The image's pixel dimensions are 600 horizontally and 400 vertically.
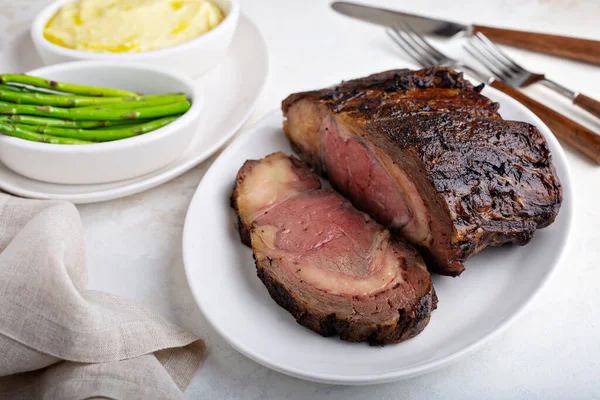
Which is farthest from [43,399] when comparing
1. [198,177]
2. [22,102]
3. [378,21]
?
[378,21]

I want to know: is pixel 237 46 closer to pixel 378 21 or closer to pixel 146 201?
pixel 378 21

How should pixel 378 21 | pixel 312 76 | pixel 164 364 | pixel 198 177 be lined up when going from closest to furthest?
1. pixel 164 364
2. pixel 198 177
3. pixel 312 76
4. pixel 378 21

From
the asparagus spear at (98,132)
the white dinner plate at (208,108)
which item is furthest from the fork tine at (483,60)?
the asparagus spear at (98,132)

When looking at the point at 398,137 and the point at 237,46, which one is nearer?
the point at 398,137

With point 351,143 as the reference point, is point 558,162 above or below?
above

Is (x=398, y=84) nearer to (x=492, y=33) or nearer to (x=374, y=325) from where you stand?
(x=374, y=325)

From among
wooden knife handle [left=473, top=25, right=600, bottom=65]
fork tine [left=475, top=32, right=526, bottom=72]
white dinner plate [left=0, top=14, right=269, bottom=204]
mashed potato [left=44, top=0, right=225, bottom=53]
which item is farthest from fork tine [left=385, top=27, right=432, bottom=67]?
mashed potato [left=44, top=0, right=225, bottom=53]

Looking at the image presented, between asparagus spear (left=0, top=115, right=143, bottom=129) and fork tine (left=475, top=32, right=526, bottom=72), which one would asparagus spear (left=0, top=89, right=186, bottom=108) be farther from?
fork tine (left=475, top=32, right=526, bottom=72)
